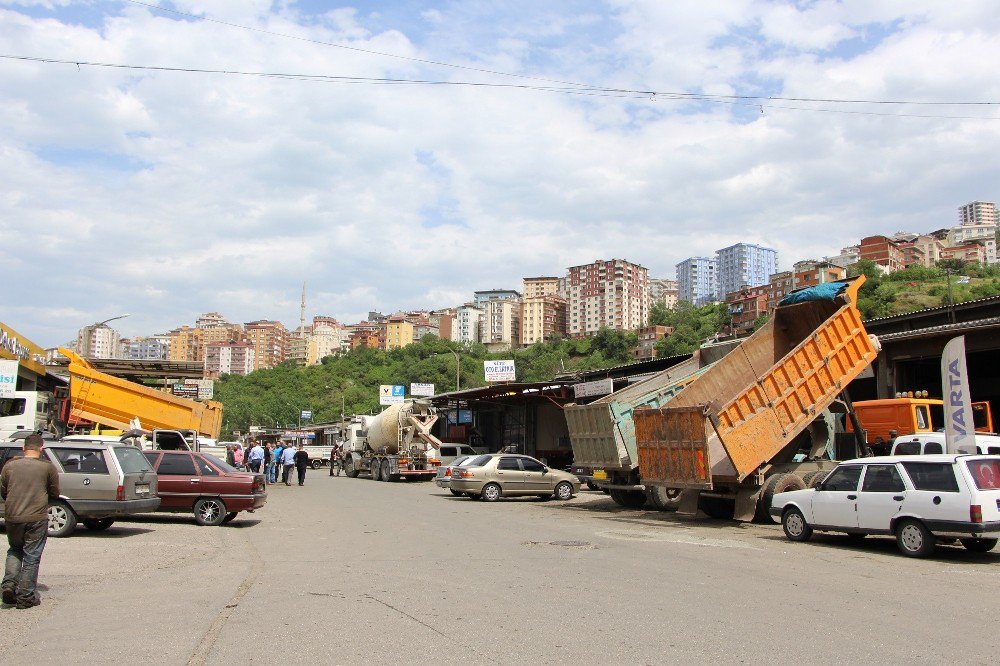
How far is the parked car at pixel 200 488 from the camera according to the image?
16.2 m

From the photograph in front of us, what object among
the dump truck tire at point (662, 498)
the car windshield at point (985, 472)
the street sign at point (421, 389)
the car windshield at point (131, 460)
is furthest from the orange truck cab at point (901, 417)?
the street sign at point (421, 389)

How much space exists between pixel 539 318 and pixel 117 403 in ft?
536

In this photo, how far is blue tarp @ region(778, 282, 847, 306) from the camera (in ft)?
59.4

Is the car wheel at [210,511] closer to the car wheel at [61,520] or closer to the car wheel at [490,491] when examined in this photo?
the car wheel at [61,520]

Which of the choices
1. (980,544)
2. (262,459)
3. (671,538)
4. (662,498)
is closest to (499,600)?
(671,538)

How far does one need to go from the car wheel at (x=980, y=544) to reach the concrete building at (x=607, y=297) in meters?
167

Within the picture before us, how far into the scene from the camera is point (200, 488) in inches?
641

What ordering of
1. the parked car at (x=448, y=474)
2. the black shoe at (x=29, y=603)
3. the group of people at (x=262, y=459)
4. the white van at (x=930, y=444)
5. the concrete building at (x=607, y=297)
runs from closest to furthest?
1. the black shoe at (x=29, y=603)
2. the white van at (x=930, y=444)
3. the parked car at (x=448, y=474)
4. the group of people at (x=262, y=459)
5. the concrete building at (x=607, y=297)

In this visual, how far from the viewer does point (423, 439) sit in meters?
35.4

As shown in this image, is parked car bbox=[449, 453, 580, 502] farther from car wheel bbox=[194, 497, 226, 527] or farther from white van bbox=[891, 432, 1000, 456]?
white van bbox=[891, 432, 1000, 456]

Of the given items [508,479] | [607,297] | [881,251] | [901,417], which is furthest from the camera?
[607,297]

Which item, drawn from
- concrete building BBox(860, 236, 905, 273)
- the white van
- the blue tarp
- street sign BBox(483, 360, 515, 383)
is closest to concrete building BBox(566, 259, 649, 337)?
concrete building BBox(860, 236, 905, 273)

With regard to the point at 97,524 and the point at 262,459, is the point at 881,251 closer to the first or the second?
the point at 262,459

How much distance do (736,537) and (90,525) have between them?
1160 centimetres
